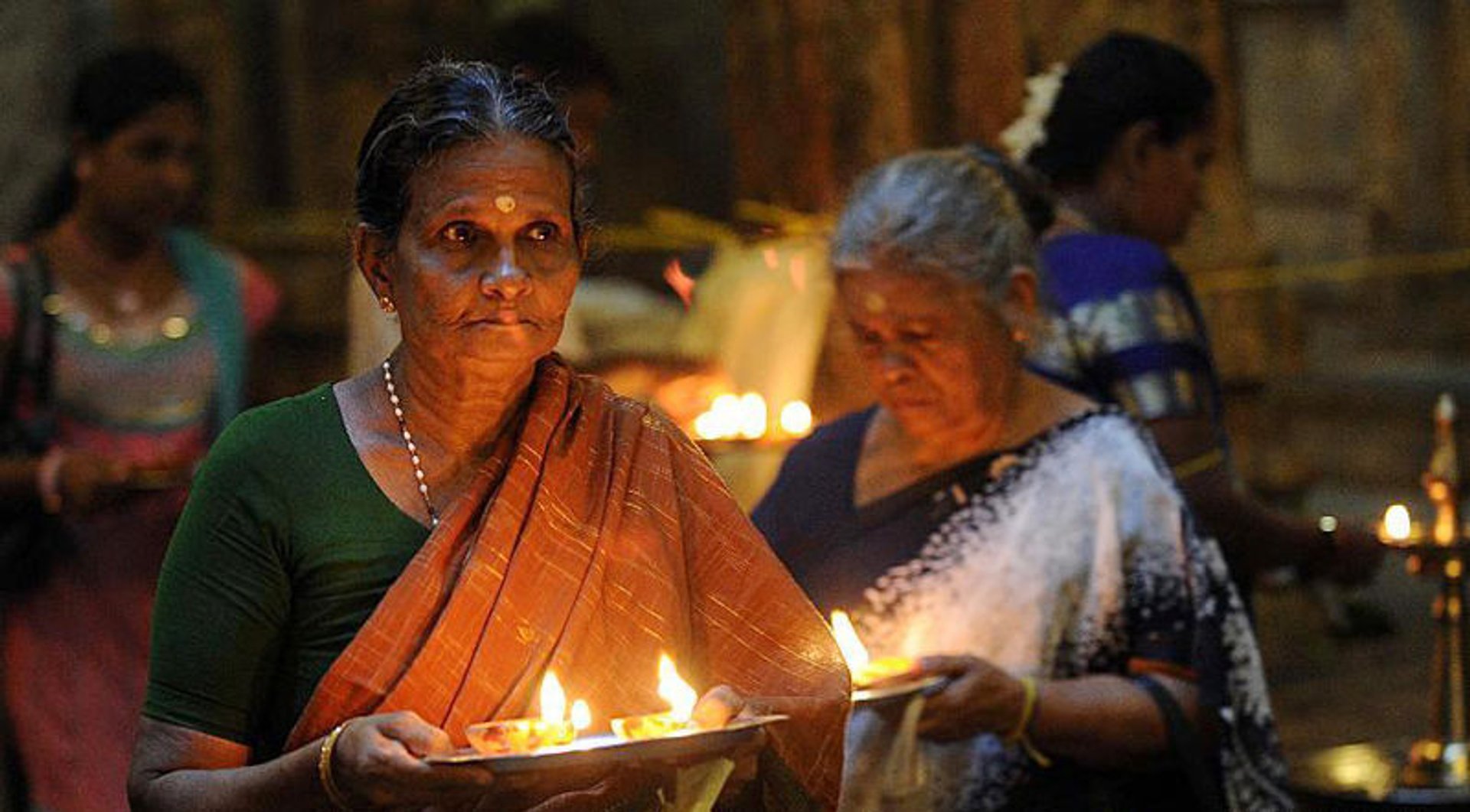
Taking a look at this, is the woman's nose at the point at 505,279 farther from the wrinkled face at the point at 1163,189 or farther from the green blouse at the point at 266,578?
the wrinkled face at the point at 1163,189

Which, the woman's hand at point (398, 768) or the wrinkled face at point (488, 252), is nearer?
the woman's hand at point (398, 768)

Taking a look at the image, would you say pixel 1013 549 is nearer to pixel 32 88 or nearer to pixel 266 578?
pixel 266 578

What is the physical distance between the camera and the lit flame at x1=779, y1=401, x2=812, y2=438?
5.14 m

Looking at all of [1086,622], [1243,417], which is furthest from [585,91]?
[1086,622]

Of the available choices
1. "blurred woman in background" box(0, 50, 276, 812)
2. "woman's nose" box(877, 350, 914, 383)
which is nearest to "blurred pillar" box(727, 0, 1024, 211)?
"blurred woman in background" box(0, 50, 276, 812)

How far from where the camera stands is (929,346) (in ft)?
13.8

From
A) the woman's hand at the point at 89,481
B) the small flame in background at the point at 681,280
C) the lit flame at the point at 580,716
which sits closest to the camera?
the lit flame at the point at 580,716

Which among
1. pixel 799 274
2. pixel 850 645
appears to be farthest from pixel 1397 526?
pixel 799 274

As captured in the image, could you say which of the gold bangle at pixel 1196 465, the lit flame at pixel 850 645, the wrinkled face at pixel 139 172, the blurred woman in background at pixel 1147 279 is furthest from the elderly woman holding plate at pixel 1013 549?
the wrinkled face at pixel 139 172

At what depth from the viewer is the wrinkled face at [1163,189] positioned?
533 centimetres

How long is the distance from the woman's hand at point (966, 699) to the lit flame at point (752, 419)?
131 cm

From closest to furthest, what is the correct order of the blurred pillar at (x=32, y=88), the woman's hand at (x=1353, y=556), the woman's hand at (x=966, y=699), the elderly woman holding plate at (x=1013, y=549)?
the woman's hand at (x=966, y=699) → the elderly woman holding plate at (x=1013, y=549) → the woman's hand at (x=1353, y=556) → the blurred pillar at (x=32, y=88)

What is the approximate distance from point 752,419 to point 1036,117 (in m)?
0.94

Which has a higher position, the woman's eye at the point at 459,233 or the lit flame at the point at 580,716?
the woman's eye at the point at 459,233
